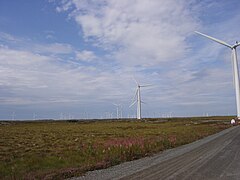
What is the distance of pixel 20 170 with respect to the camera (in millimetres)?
16203

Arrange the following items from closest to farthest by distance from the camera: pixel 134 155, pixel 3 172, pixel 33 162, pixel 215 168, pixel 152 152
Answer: pixel 215 168
pixel 3 172
pixel 33 162
pixel 134 155
pixel 152 152

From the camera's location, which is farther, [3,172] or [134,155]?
[134,155]

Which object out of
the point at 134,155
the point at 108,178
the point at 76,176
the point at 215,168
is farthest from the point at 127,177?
the point at 134,155

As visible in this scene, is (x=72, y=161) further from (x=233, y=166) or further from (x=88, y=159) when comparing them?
(x=233, y=166)

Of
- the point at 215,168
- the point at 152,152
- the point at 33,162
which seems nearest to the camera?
the point at 215,168

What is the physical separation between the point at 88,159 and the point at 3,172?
5711mm

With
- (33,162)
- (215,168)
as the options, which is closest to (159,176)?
(215,168)

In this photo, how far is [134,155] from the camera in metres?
22.3

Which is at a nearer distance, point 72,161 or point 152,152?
point 72,161

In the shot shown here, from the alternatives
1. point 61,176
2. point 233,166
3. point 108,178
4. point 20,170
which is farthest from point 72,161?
point 233,166

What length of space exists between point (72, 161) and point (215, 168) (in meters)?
8.66

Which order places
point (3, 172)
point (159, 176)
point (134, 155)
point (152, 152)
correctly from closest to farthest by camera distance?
point (159, 176), point (3, 172), point (134, 155), point (152, 152)

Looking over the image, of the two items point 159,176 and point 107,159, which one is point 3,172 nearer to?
point 107,159

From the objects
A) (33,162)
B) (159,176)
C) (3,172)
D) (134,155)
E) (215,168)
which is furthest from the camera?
(134,155)
